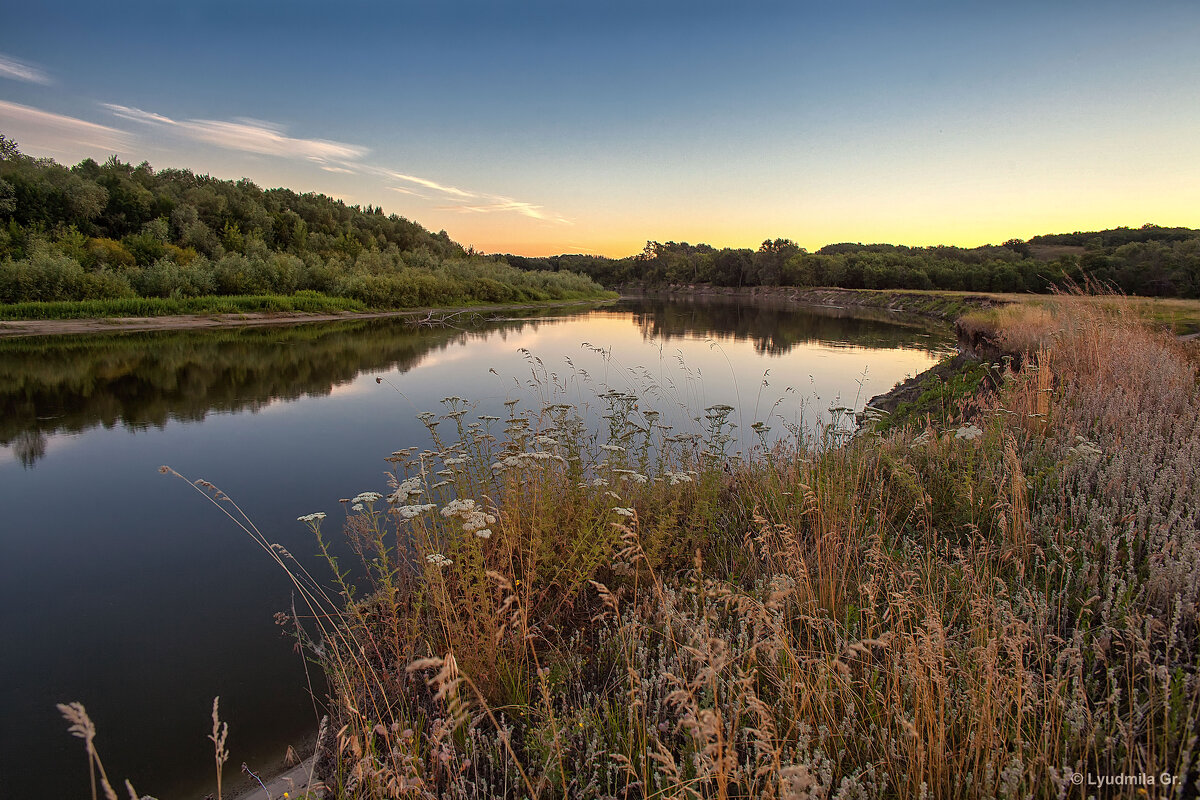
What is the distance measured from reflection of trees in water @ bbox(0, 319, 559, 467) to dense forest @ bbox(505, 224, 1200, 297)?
67.8ft

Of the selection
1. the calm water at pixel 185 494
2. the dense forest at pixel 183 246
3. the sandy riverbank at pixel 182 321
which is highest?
the dense forest at pixel 183 246

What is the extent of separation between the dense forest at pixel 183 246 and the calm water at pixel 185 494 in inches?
310

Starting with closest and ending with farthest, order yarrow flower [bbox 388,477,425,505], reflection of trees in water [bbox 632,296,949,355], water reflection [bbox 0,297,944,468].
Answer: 1. yarrow flower [bbox 388,477,425,505]
2. water reflection [bbox 0,297,944,468]
3. reflection of trees in water [bbox 632,296,949,355]

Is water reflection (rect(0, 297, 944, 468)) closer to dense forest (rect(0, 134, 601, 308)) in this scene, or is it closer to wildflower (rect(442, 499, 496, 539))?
dense forest (rect(0, 134, 601, 308))

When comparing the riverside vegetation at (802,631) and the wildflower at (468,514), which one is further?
the wildflower at (468,514)

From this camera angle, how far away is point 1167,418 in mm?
4750

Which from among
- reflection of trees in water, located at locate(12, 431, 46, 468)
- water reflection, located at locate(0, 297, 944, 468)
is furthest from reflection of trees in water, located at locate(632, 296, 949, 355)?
reflection of trees in water, located at locate(12, 431, 46, 468)

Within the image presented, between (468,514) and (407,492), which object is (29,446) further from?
(468,514)

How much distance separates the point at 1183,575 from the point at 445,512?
3502 millimetres

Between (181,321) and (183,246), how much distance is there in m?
15.2

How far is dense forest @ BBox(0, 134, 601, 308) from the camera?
25.0 meters

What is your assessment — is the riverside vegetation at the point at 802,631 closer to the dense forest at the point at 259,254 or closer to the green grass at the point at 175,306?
the dense forest at the point at 259,254

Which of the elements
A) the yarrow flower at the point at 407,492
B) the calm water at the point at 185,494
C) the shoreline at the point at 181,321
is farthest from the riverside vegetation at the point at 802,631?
the shoreline at the point at 181,321

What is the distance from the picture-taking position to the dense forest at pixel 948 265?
3675 centimetres
